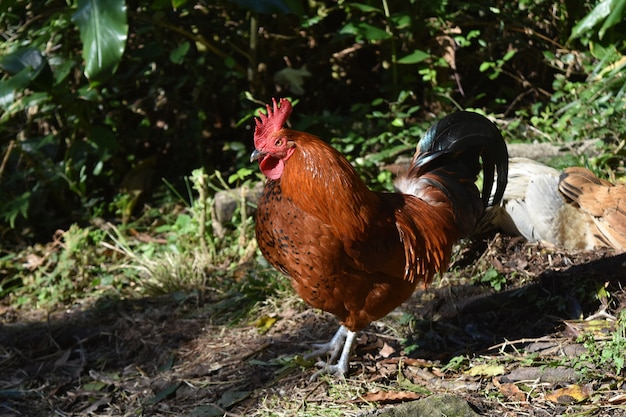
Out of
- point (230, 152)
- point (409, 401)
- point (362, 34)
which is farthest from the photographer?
point (230, 152)

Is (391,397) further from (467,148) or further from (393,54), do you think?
(393,54)

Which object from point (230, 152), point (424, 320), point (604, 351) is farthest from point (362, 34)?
point (604, 351)

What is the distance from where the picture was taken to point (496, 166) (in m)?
3.52

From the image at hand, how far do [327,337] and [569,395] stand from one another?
133 cm

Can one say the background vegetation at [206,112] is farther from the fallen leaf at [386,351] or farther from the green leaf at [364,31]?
the fallen leaf at [386,351]

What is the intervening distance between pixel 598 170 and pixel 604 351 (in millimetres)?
1666

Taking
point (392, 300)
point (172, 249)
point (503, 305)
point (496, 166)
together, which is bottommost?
point (172, 249)

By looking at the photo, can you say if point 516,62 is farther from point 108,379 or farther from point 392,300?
point 108,379

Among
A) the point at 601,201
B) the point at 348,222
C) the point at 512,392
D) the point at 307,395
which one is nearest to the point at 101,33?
the point at 348,222

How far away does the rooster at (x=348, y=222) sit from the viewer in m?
2.92

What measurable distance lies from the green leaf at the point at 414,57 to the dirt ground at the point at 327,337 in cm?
206

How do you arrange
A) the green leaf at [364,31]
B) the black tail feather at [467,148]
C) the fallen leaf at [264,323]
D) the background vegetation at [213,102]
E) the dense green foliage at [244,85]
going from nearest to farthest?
the black tail feather at [467,148] < the fallen leaf at [264,323] < the background vegetation at [213,102] < the dense green foliage at [244,85] < the green leaf at [364,31]

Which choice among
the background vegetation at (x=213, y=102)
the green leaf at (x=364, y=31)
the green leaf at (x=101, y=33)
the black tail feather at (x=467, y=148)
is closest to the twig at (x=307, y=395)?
the black tail feather at (x=467, y=148)

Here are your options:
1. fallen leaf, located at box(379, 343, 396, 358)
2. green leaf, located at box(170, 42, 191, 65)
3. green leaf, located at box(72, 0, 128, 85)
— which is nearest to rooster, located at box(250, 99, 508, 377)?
fallen leaf, located at box(379, 343, 396, 358)
